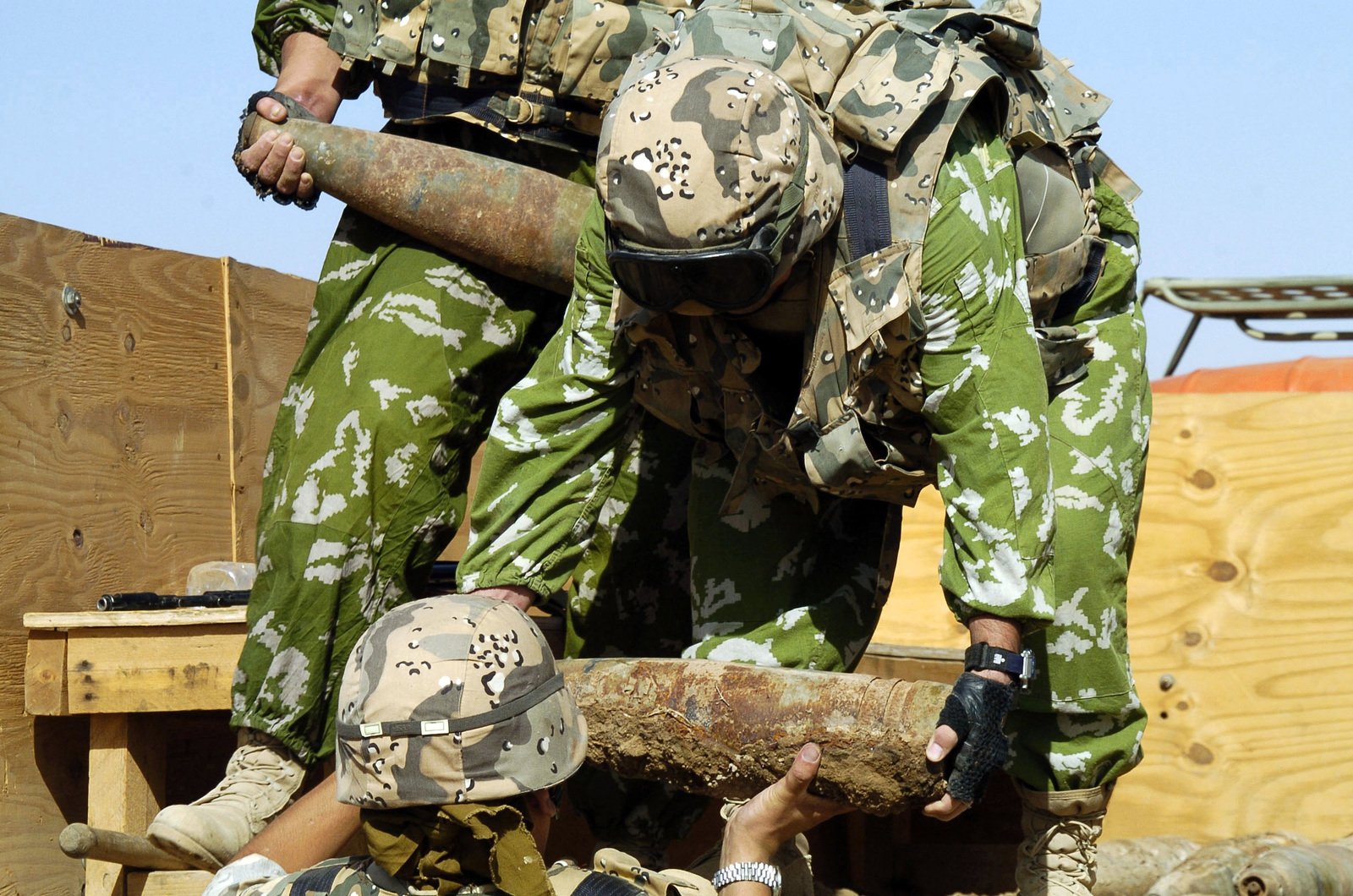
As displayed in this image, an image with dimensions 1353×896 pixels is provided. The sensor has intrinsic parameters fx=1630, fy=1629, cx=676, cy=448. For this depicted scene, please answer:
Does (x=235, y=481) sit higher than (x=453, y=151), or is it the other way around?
(x=453, y=151)

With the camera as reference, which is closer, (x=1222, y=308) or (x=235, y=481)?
(x=235, y=481)

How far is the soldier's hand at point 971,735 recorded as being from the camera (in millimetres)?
2723

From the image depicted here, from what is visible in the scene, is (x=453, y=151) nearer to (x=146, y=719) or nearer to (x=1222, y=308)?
(x=146, y=719)

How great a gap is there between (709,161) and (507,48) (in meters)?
1.19

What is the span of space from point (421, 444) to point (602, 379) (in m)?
0.65

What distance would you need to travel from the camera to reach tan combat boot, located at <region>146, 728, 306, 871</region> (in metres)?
3.14

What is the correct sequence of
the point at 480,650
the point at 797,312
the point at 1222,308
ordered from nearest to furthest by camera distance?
the point at 480,650 < the point at 797,312 < the point at 1222,308

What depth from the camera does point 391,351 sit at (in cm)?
368

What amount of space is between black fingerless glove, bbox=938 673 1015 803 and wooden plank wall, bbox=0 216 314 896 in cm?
219

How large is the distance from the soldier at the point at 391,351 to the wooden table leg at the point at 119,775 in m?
0.41

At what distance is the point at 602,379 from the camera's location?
325cm

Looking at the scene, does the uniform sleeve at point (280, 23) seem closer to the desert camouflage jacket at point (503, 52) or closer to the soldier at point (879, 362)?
the desert camouflage jacket at point (503, 52)

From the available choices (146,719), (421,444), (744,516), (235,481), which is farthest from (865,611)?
(235,481)

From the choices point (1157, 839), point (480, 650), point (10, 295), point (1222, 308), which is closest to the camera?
point (480, 650)
